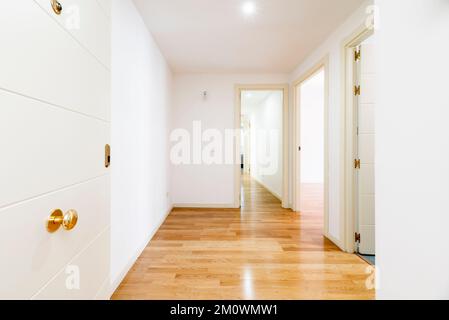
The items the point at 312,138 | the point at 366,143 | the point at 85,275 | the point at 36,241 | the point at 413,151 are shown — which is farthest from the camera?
the point at 312,138

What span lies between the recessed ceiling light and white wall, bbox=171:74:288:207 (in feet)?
6.32

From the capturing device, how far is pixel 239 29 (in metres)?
2.62

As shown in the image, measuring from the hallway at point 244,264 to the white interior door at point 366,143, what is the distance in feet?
0.94

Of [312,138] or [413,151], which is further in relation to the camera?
[312,138]

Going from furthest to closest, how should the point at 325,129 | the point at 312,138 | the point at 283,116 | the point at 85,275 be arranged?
the point at 312,138
the point at 283,116
the point at 325,129
the point at 85,275

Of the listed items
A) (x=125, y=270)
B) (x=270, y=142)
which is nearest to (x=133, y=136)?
(x=125, y=270)

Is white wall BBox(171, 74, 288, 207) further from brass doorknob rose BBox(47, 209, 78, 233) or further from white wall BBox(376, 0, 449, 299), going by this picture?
brass doorknob rose BBox(47, 209, 78, 233)

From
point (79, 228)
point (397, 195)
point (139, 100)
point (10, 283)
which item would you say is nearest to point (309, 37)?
point (139, 100)

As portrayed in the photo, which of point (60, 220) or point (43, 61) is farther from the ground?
point (43, 61)

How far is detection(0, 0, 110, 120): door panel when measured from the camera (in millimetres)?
586

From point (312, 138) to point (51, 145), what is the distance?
7.34 m

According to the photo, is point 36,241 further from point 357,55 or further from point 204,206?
point 204,206

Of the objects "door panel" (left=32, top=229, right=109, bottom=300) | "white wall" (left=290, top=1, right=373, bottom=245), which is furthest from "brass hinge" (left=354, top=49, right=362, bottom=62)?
"door panel" (left=32, top=229, right=109, bottom=300)

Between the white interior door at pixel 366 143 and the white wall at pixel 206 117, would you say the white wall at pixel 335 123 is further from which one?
the white wall at pixel 206 117
